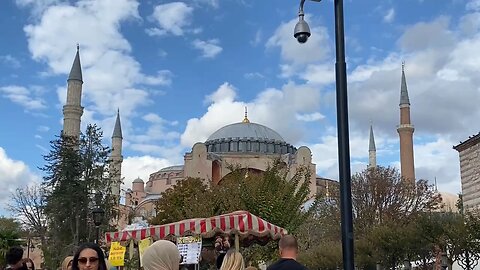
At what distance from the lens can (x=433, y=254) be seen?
1116 inches

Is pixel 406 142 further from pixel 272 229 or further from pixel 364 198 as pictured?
pixel 272 229

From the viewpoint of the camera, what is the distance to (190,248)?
959 centimetres

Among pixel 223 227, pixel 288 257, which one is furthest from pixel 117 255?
pixel 288 257

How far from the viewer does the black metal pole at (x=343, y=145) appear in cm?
550

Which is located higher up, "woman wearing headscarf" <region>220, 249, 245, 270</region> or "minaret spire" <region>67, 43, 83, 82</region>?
"minaret spire" <region>67, 43, 83, 82</region>

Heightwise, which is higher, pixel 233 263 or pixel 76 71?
pixel 76 71

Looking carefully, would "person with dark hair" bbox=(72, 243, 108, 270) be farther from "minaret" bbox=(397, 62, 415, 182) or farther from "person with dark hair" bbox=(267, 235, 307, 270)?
"minaret" bbox=(397, 62, 415, 182)

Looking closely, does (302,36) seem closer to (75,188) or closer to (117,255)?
(117,255)

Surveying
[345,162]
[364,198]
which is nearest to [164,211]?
[364,198]

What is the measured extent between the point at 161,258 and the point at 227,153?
A: 2662 inches

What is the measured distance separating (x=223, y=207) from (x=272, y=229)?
956cm

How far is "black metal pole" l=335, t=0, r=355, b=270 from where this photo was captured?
5.50m

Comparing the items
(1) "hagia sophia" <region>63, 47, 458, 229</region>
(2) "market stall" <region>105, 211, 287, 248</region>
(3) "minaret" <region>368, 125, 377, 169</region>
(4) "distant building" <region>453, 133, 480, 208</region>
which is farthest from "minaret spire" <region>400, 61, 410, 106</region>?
(2) "market stall" <region>105, 211, 287, 248</region>

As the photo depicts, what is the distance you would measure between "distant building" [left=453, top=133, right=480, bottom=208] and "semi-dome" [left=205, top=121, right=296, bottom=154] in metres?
43.4
